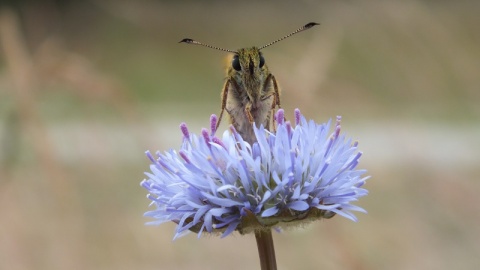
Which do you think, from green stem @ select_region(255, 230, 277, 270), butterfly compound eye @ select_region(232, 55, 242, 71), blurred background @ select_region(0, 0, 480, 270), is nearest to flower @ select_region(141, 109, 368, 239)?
green stem @ select_region(255, 230, 277, 270)

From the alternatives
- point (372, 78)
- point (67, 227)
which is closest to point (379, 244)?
point (67, 227)

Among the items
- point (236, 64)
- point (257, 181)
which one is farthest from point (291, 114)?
point (257, 181)

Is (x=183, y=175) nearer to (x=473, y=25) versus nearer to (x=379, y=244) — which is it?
(x=379, y=244)

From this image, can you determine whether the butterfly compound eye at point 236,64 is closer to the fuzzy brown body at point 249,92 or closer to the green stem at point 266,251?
the fuzzy brown body at point 249,92

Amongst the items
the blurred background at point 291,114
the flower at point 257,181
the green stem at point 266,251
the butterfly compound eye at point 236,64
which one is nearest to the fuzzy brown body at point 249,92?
the butterfly compound eye at point 236,64

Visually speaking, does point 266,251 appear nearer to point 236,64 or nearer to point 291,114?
point 236,64

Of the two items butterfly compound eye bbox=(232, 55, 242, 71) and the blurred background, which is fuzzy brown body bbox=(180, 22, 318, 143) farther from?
the blurred background
